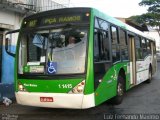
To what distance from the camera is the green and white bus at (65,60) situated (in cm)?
751

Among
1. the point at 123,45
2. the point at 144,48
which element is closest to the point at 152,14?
the point at 144,48

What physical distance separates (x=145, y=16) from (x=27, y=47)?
4362 cm

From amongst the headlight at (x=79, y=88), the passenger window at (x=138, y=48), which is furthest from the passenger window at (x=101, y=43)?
the passenger window at (x=138, y=48)

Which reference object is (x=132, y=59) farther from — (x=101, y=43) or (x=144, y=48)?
(x=101, y=43)

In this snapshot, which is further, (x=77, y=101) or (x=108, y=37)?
(x=108, y=37)

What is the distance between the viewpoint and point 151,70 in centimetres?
1586

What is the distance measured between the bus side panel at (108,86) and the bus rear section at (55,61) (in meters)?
0.41

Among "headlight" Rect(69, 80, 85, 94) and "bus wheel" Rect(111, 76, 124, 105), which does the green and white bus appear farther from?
"bus wheel" Rect(111, 76, 124, 105)

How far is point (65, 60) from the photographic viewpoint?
25.1 feet

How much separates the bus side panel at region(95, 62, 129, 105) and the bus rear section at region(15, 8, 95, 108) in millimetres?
410

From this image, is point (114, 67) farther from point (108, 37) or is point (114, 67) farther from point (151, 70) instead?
point (151, 70)

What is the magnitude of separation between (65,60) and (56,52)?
1.08 ft

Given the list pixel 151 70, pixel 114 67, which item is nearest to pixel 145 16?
pixel 151 70

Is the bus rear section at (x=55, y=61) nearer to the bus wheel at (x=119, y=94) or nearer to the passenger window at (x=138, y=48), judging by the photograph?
the bus wheel at (x=119, y=94)
